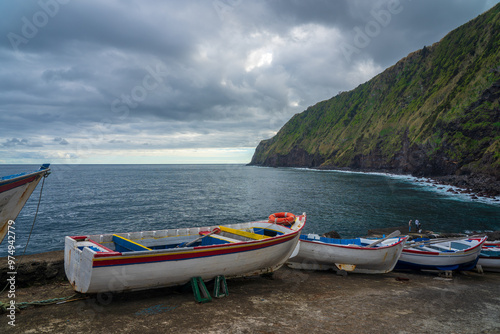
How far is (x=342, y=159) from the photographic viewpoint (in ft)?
468

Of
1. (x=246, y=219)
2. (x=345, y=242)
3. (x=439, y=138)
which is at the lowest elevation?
(x=246, y=219)

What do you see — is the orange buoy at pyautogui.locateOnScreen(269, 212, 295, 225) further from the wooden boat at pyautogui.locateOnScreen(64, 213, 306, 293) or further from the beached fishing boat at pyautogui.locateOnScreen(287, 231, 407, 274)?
the wooden boat at pyautogui.locateOnScreen(64, 213, 306, 293)

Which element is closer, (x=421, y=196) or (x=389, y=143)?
(x=421, y=196)

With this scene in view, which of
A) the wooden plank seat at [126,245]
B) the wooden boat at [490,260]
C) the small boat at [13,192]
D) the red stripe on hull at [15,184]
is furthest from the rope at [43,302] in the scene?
the wooden boat at [490,260]

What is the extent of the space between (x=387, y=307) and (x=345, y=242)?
240 inches

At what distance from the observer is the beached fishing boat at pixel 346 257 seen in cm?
1309

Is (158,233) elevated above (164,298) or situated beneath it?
elevated above

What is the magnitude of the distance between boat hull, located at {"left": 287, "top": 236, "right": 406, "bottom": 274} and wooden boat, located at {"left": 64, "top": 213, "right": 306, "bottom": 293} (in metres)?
2.02

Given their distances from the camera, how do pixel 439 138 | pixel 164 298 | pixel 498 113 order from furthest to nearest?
pixel 439 138
pixel 498 113
pixel 164 298

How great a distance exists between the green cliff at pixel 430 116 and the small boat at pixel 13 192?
2689 inches

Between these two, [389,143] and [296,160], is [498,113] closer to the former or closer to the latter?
[389,143]

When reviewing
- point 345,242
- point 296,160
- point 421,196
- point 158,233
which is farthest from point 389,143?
point 158,233

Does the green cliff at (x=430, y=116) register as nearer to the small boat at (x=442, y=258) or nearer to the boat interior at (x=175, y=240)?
the small boat at (x=442, y=258)

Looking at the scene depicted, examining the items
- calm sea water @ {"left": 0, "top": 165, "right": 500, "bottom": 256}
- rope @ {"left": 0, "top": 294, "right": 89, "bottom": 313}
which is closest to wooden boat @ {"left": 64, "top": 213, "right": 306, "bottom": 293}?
rope @ {"left": 0, "top": 294, "right": 89, "bottom": 313}
